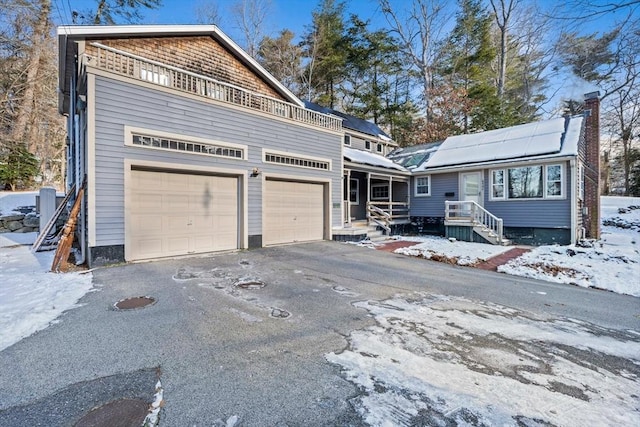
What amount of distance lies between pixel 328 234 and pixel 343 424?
8999 millimetres

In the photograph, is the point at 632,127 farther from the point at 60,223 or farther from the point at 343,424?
the point at 60,223

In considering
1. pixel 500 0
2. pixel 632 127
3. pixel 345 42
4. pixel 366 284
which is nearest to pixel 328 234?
pixel 366 284

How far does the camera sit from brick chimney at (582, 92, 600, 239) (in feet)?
37.9

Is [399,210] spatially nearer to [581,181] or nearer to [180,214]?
[581,181]

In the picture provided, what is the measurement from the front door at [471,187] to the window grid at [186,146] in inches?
383

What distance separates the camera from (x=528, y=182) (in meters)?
11.2

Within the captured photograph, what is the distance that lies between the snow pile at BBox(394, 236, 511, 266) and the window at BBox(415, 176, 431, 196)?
424 centimetres

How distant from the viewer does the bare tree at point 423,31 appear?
2369 cm

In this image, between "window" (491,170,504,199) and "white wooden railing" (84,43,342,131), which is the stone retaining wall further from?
"window" (491,170,504,199)

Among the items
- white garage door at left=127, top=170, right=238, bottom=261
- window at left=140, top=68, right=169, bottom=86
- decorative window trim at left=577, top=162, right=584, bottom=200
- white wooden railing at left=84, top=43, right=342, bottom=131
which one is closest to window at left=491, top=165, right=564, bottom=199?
decorative window trim at left=577, top=162, right=584, bottom=200

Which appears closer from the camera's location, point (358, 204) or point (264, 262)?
point (264, 262)

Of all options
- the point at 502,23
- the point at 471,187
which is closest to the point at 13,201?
the point at 471,187

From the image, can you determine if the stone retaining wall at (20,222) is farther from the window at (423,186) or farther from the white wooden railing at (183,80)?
the window at (423,186)

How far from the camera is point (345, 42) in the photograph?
969 inches
